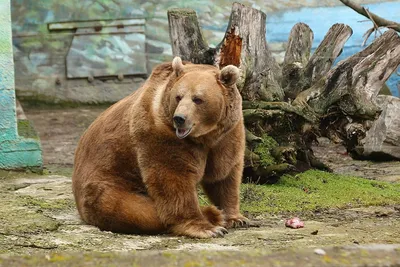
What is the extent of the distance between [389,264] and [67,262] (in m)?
1.03

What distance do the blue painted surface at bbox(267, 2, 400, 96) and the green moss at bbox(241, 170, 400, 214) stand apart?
21.1 ft

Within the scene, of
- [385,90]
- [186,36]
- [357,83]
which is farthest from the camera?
[385,90]

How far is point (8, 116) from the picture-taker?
784 centimetres

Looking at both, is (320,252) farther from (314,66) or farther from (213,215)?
(314,66)

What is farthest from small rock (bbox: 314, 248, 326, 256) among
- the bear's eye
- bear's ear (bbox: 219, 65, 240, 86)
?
bear's ear (bbox: 219, 65, 240, 86)

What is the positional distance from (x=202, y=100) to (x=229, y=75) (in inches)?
10.7

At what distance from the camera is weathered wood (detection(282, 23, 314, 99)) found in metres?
7.74

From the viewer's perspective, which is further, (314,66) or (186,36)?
(314,66)

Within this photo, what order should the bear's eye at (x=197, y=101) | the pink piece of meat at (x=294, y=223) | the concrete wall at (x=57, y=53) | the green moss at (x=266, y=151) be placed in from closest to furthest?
the bear's eye at (x=197, y=101)
the pink piece of meat at (x=294, y=223)
the green moss at (x=266, y=151)
the concrete wall at (x=57, y=53)

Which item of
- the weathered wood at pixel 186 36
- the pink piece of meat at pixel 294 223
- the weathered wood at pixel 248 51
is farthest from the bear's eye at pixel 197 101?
the weathered wood at pixel 186 36

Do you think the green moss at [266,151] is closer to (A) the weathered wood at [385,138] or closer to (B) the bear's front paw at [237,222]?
(B) the bear's front paw at [237,222]

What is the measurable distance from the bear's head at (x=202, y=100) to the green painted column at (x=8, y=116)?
→ 3481mm

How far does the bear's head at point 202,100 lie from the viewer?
4574mm

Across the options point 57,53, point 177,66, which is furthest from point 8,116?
point 57,53
